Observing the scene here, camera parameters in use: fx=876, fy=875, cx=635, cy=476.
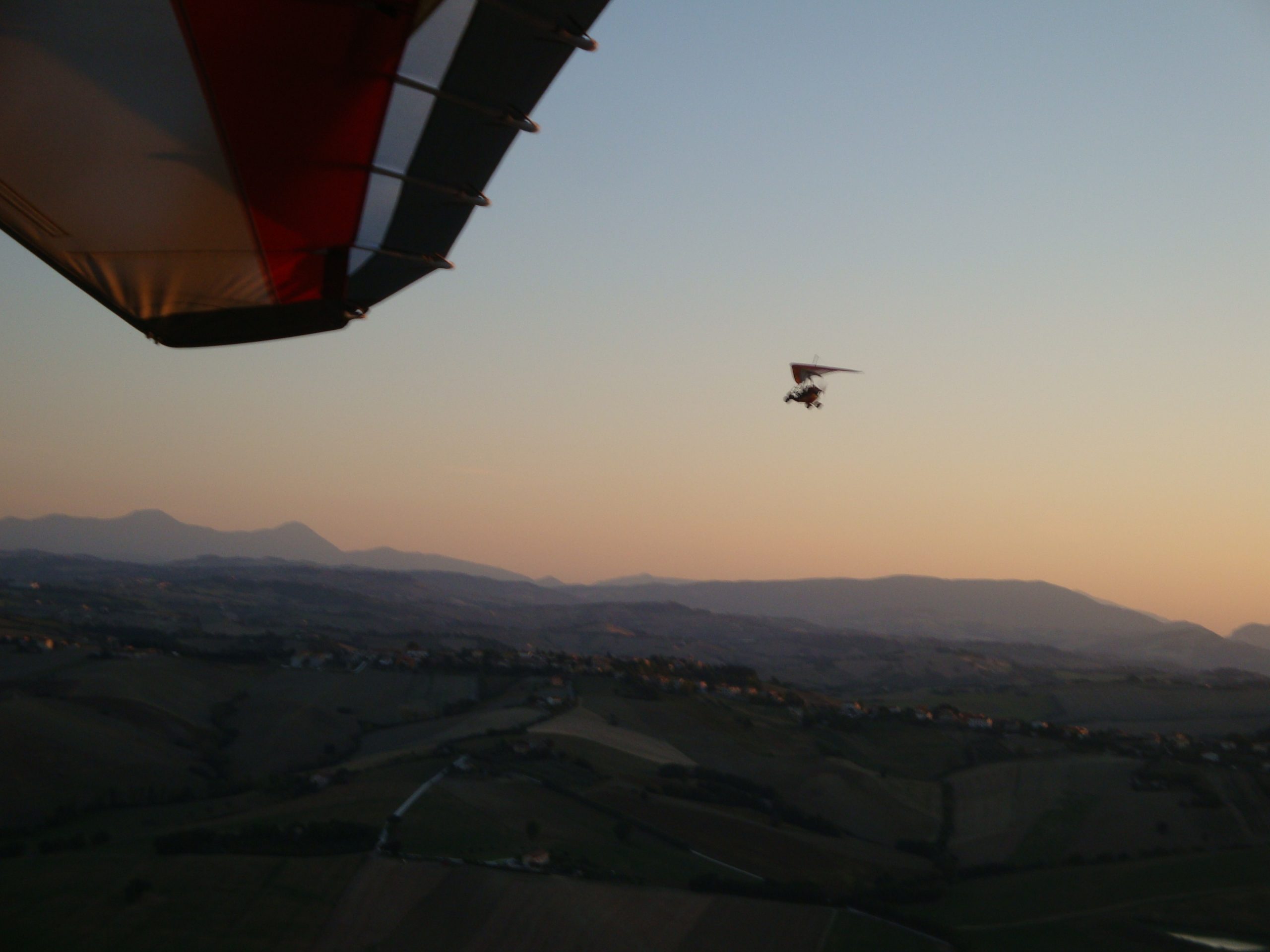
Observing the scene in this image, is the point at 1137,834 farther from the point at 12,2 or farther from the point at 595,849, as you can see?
the point at 12,2

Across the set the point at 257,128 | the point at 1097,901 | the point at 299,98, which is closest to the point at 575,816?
the point at 1097,901

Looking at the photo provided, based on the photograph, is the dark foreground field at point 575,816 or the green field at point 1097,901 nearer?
the dark foreground field at point 575,816

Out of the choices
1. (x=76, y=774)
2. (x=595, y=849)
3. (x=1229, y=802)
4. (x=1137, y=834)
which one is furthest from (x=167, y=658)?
(x=1229, y=802)

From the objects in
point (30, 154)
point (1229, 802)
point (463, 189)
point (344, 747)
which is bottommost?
point (344, 747)

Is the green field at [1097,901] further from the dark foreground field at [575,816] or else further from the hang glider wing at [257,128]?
the hang glider wing at [257,128]

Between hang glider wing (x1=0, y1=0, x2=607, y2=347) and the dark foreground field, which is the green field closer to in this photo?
the dark foreground field

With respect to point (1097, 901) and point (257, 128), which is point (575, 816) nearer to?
point (1097, 901)

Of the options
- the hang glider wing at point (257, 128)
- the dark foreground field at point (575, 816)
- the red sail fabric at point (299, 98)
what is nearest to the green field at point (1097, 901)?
the dark foreground field at point (575, 816)
